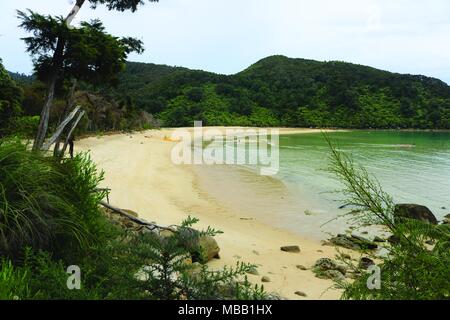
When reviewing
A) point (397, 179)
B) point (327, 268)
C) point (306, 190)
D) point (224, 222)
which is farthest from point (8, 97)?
point (397, 179)

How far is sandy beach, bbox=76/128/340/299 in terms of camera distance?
6.64 metres

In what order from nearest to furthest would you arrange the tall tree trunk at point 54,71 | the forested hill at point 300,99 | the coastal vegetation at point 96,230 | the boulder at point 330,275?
the coastal vegetation at point 96,230, the boulder at point 330,275, the tall tree trunk at point 54,71, the forested hill at point 300,99

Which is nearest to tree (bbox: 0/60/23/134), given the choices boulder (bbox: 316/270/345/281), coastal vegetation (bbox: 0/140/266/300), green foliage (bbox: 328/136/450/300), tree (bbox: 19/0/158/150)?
tree (bbox: 19/0/158/150)

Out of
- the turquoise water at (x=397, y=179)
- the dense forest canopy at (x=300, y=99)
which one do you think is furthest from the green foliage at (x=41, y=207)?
the dense forest canopy at (x=300, y=99)

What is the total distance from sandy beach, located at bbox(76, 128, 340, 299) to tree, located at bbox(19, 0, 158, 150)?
12.9 ft

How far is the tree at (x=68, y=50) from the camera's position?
23.3ft

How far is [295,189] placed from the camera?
18.1 meters

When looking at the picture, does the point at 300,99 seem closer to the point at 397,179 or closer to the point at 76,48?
the point at 397,179

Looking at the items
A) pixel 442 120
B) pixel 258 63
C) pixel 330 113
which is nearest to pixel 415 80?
pixel 442 120

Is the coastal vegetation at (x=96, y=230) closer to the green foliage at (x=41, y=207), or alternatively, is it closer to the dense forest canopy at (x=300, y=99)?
the green foliage at (x=41, y=207)

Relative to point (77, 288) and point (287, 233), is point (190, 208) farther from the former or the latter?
point (77, 288)

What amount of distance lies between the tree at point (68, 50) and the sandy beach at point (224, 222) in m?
3.93

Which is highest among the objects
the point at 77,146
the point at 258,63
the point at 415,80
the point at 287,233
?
the point at 258,63

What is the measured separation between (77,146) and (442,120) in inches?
3832
